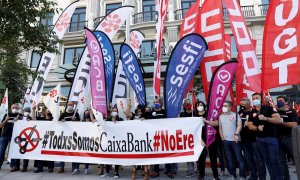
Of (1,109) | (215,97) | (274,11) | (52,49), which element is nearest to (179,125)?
(215,97)

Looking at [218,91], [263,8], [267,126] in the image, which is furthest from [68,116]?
[263,8]

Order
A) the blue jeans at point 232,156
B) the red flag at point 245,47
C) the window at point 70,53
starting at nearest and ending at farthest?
the blue jeans at point 232,156 < the red flag at point 245,47 < the window at point 70,53

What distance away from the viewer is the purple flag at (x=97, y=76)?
6.79 meters

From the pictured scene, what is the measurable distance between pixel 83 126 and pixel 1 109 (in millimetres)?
4174

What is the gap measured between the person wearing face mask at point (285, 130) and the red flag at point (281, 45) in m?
1.19

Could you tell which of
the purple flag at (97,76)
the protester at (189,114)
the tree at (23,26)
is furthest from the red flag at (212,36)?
the tree at (23,26)

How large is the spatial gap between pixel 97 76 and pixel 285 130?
16.3ft

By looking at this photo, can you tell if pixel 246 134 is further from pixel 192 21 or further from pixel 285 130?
pixel 192 21

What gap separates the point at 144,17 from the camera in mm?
20812

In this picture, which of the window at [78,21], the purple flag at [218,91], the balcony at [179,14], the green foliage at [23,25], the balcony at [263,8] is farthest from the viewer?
the window at [78,21]

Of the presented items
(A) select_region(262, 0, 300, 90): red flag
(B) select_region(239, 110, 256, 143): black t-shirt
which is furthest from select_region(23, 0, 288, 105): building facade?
(A) select_region(262, 0, 300, 90): red flag

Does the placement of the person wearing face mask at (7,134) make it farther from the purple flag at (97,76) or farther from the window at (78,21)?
the window at (78,21)

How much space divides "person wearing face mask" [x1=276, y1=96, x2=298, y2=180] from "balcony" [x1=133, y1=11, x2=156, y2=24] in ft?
53.4

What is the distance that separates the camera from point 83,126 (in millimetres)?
6988
